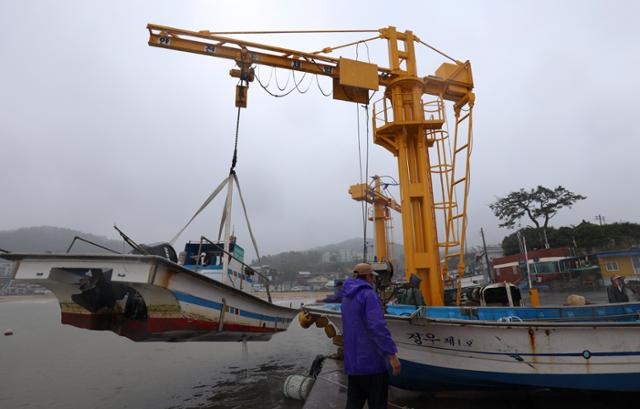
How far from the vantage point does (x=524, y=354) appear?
422cm

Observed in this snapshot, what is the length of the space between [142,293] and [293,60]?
22.9 ft

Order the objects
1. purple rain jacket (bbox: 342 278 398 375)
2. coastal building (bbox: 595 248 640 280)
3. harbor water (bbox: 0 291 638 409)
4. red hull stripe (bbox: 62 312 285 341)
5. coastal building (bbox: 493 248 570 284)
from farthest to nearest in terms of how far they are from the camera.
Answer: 1. coastal building (bbox: 493 248 570 284)
2. coastal building (bbox: 595 248 640 280)
3. harbor water (bbox: 0 291 638 409)
4. red hull stripe (bbox: 62 312 285 341)
5. purple rain jacket (bbox: 342 278 398 375)

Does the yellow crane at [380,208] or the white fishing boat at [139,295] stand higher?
the yellow crane at [380,208]

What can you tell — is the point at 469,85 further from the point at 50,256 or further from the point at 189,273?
the point at 50,256

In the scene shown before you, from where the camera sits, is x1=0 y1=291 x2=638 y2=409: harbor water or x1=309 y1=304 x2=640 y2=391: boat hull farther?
x1=0 y1=291 x2=638 y2=409: harbor water

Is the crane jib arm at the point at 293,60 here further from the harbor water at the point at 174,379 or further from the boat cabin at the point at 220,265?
the harbor water at the point at 174,379

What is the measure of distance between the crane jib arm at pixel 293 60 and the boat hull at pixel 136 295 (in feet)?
19.2

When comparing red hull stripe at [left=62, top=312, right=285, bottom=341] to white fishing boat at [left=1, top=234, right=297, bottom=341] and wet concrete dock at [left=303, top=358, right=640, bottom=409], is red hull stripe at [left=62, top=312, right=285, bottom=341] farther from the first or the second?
wet concrete dock at [left=303, top=358, right=640, bottom=409]

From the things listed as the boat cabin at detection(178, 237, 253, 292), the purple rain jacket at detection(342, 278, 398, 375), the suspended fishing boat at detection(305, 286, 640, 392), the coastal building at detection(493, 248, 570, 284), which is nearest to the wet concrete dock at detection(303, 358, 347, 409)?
the suspended fishing boat at detection(305, 286, 640, 392)

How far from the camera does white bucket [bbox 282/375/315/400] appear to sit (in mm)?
6289

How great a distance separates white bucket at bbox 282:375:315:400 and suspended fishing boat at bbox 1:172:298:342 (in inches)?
56.2

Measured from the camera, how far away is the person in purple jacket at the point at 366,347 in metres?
3.00

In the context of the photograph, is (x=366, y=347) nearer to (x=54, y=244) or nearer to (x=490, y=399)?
(x=490, y=399)

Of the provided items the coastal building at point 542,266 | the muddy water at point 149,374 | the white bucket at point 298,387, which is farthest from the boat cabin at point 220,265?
the coastal building at point 542,266
